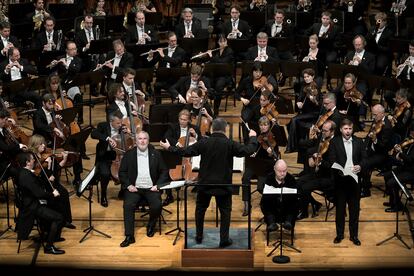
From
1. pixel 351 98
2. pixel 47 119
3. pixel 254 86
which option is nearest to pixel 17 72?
pixel 47 119

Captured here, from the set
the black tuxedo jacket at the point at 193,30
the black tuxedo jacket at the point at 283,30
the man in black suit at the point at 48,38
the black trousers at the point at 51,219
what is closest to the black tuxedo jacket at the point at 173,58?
the black tuxedo jacket at the point at 193,30

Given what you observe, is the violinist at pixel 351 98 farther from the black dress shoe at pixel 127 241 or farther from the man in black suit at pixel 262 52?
the black dress shoe at pixel 127 241

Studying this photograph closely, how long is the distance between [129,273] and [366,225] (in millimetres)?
6570

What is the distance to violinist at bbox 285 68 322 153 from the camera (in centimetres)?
927

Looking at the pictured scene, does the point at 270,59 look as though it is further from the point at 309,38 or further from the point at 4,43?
the point at 4,43

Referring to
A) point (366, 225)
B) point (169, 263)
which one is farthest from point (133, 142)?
point (366, 225)

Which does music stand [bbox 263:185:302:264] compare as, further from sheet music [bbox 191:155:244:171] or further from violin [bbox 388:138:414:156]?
violin [bbox 388:138:414:156]

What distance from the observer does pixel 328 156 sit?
24.7 ft

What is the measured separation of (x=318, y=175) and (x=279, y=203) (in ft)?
2.82

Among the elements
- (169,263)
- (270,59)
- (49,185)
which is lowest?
(169,263)

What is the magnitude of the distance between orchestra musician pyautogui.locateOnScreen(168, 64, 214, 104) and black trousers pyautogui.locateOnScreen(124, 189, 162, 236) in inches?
95.9

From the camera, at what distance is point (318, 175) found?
7820mm

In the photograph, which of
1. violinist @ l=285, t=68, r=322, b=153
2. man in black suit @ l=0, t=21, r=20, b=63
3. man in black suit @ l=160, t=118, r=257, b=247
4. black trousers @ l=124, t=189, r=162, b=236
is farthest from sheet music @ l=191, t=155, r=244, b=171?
man in black suit @ l=0, t=21, r=20, b=63

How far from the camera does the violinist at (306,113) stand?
9273mm
